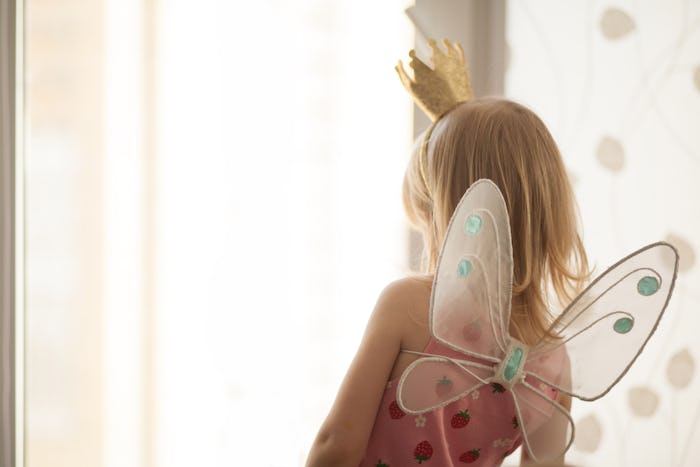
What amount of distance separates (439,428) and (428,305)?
15cm

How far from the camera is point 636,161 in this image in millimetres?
1279

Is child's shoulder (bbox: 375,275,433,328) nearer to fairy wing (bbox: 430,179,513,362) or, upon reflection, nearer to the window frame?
fairy wing (bbox: 430,179,513,362)

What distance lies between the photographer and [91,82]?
1344mm

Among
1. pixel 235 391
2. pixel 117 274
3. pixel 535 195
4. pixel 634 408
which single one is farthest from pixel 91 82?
pixel 634 408

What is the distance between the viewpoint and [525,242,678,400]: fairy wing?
31.3 inches

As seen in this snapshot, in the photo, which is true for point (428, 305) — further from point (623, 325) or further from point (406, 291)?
point (623, 325)

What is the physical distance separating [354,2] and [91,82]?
50 cm

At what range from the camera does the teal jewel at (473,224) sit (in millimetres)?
783

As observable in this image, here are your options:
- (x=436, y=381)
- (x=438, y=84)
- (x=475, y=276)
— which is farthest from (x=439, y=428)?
(x=438, y=84)

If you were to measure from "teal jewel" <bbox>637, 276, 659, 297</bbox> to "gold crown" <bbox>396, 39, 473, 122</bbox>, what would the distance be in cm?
32

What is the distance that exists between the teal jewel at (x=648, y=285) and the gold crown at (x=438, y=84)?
32 centimetres

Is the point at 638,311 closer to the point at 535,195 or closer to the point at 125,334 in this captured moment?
the point at 535,195

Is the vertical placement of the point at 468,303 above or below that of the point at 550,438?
above

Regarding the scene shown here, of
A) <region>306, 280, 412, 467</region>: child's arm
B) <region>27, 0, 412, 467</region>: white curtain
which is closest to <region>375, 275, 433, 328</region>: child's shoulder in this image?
<region>306, 280, 412, 467</region>: child's arm
